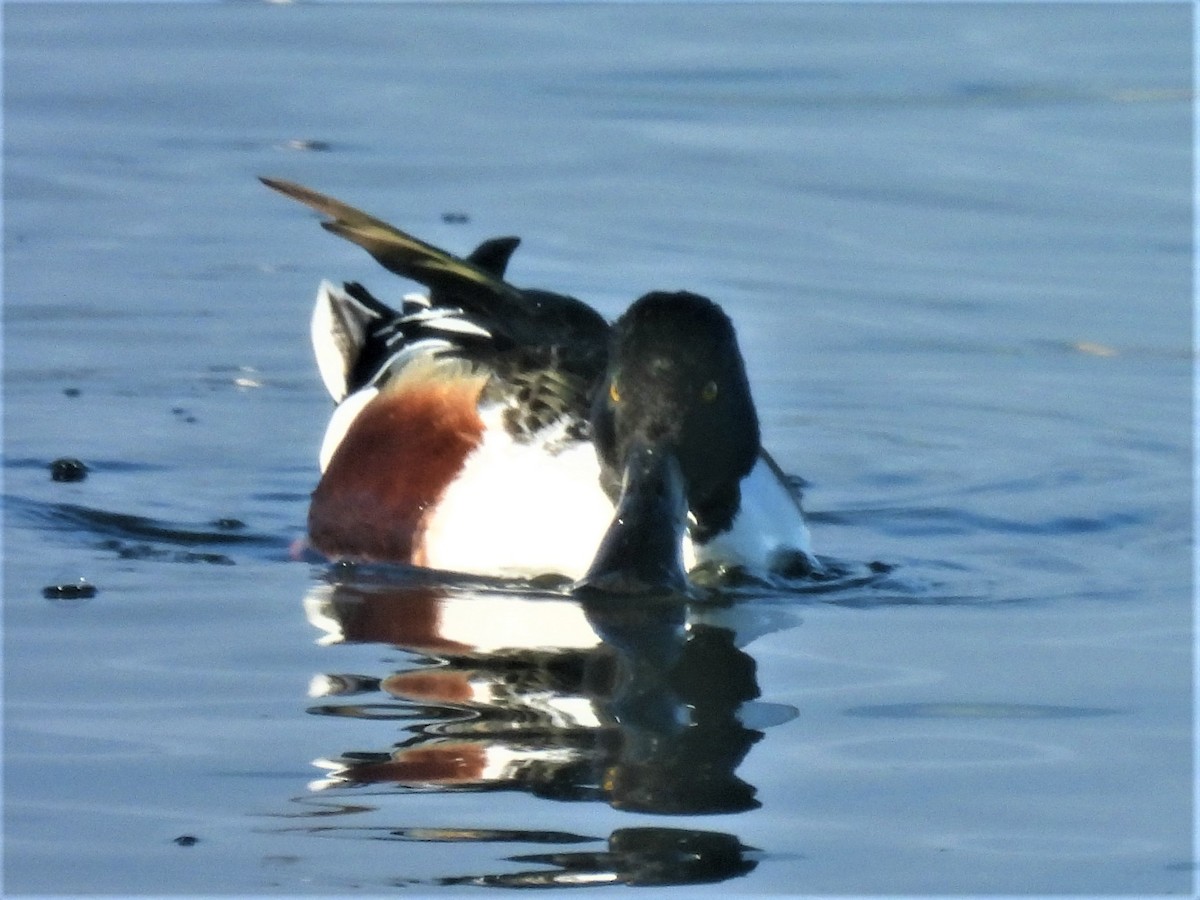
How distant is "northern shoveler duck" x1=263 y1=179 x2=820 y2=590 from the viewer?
18.9ft

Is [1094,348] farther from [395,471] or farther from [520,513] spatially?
[520,513]

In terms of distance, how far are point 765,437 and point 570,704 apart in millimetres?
3068

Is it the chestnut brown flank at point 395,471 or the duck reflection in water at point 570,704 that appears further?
the chestnut brown flank at point 395,471

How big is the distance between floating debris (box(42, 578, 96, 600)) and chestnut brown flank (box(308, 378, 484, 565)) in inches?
32.4

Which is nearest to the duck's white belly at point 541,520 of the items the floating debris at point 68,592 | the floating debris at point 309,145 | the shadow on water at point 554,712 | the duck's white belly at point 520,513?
the duck's white belly at point 520,513

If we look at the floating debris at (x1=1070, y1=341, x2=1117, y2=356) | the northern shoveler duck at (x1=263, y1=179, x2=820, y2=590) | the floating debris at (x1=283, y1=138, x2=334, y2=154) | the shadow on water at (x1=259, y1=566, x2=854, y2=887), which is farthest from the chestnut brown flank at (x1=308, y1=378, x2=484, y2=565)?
the floating debris at (x1=283, y1=138, x2=334, y2=154)

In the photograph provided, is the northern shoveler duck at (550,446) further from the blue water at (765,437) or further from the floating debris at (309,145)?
the floating debris at (309,145)

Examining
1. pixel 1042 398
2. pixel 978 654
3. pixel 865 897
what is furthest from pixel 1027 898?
pixel 1042 398

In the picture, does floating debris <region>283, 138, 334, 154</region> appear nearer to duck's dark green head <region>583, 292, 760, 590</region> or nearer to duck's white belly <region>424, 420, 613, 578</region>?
duck's white belly <region>424, 420, 613, 578</region>

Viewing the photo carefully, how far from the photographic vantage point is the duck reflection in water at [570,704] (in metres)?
4.39

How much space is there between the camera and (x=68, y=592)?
596 centimetres

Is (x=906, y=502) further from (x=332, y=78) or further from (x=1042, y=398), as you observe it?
(x=332, y=78)

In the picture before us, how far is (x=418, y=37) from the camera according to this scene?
14180 mm

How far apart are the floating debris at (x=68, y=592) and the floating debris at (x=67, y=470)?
1201 mm
